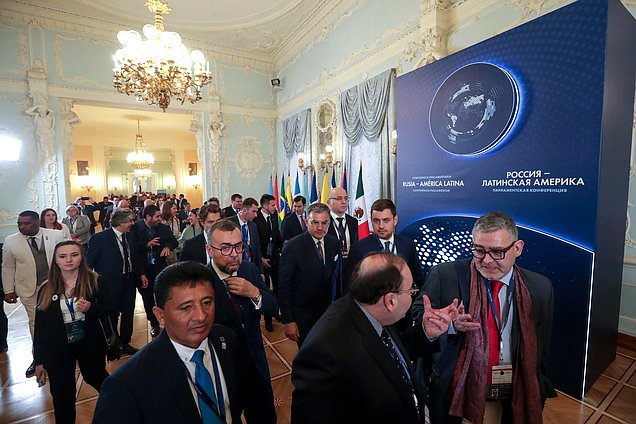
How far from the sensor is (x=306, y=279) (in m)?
2.81

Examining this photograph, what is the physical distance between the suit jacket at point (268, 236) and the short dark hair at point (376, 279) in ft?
13.5

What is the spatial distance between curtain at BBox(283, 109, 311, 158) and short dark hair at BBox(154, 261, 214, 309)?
7.50 meters

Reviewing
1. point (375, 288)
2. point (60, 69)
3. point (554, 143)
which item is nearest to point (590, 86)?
point (554, 143)

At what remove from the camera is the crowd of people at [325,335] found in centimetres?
114

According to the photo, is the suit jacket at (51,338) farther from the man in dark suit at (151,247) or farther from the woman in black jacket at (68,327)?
the man in dark suit at (151,247)

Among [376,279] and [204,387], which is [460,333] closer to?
[376,279]

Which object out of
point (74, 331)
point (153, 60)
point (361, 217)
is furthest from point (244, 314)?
point (153, 60)

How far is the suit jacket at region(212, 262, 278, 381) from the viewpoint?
5.89 ft

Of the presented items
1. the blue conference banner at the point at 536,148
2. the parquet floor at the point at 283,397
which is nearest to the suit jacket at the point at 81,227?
the parquet floor at the point at 283,397

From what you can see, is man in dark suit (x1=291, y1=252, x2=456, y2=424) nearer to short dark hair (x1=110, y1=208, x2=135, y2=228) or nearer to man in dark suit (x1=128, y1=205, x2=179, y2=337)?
short dark hair (x1=110, y1=208, x2=135, y2=228)

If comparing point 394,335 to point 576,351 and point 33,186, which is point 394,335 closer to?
point 576,351

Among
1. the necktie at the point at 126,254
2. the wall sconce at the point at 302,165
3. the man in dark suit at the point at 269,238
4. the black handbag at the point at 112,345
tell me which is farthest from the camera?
the wall sconce at the point at 302,165

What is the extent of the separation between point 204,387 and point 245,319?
0.64 metres

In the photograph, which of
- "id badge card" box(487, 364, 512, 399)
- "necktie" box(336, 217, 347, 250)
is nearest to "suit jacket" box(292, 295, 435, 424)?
"id badge card" box(487, 364, 512, 399)
